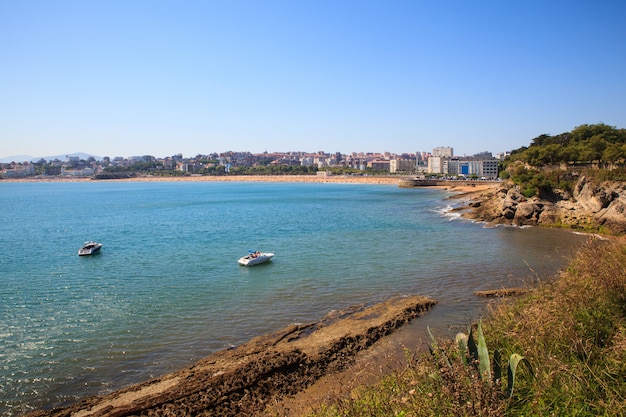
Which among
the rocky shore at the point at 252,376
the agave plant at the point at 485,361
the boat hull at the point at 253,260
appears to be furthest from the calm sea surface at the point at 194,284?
the agave plant at the point at 485,361

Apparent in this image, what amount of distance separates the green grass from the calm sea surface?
219 cm

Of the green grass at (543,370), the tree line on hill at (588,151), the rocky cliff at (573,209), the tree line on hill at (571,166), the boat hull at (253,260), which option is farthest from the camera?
the tree line on hill at (588,151)

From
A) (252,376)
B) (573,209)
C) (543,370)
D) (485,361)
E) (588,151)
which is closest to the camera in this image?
(485,361)

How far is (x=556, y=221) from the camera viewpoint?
1368 inches

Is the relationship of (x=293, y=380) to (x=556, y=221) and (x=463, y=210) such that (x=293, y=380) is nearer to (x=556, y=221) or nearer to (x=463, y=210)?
(x=556, y=221)

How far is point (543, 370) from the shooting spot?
632 cm

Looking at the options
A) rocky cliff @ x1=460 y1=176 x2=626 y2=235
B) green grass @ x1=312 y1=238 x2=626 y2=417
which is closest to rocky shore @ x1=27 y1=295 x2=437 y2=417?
green grass @ x1=312 y1=238 x2=626 y2=417

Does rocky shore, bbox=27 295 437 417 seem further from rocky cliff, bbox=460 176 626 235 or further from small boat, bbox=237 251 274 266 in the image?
rocky cliff, bbox=460 176 626 235

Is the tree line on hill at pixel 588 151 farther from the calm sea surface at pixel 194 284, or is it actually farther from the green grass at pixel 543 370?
the green grass at pixel 543 370

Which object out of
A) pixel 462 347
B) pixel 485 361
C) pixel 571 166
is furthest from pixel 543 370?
pixel 571 166

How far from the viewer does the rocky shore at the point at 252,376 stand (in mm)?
8945

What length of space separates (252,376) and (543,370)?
20.6ft

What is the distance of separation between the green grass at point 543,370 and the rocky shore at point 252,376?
7.91 ft

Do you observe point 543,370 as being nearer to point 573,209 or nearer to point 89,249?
point 89,249
